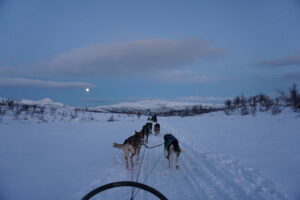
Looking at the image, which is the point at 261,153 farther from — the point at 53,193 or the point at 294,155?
the point at 53,193

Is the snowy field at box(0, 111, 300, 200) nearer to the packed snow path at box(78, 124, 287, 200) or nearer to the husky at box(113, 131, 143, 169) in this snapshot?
the packed snow path at box(78, 124, 287, 200)

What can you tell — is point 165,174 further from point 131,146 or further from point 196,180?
point 131,146

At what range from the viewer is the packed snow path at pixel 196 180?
3.72 metres

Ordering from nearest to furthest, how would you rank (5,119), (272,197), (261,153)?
(272,197)
(261,153)
(5,119)

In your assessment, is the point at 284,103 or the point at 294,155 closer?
the point at 294,155

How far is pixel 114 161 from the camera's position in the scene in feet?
21.0

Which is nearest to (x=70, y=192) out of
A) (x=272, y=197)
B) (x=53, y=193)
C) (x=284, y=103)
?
(x=53, y=193)

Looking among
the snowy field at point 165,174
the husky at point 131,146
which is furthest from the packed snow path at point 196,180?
the husky at point 131,146

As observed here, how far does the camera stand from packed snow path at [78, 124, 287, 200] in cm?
372

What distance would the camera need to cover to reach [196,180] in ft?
14.8

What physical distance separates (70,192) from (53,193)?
33 cm

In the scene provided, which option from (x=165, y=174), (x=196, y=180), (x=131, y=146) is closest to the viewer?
(x=196, y=180)

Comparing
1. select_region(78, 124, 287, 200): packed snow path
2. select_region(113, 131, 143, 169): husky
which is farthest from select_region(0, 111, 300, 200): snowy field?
select_region(113, 131, 143, 169): husky

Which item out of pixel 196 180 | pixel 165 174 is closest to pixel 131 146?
pixel 165 174
